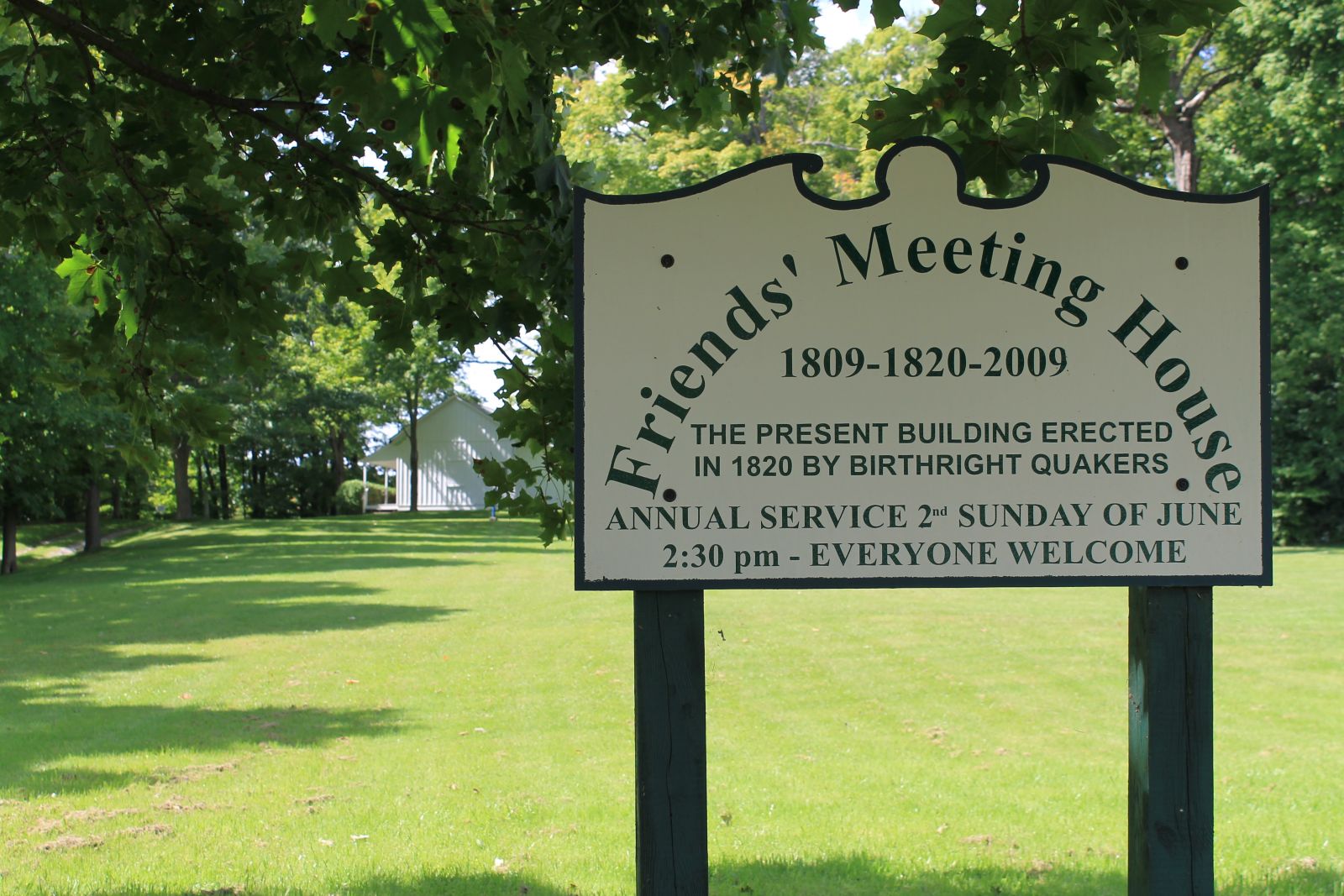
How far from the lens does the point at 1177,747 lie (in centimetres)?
337

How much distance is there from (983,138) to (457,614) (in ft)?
53.4

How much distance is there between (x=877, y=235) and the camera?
3.40 meters

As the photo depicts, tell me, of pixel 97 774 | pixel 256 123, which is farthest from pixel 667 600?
pixel 97 774

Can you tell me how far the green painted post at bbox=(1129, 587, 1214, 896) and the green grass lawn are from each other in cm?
268

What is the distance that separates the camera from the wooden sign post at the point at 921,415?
334 centimetres

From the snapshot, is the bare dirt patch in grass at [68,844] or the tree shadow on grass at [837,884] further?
the bare dirt patch in grass at [68,844]

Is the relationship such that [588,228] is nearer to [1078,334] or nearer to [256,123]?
[1078,334]

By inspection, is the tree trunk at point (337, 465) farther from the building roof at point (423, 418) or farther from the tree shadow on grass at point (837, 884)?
the tree shadow on grass at point (837, 884)

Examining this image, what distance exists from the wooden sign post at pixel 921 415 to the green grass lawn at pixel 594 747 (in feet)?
9.44

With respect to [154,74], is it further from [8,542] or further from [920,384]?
[8,542]

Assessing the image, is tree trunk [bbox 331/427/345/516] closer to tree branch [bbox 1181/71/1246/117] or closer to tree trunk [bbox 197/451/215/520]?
tree trunk [bbox 197/451/215/520]

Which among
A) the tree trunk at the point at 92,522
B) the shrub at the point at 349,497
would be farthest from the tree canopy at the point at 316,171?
the shrub at the point at 349,497

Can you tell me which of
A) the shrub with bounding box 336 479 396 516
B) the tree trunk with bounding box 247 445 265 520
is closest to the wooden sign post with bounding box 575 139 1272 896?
the shrub with bounding box 336 479 396 516

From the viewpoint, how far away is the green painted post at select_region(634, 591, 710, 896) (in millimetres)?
3352
